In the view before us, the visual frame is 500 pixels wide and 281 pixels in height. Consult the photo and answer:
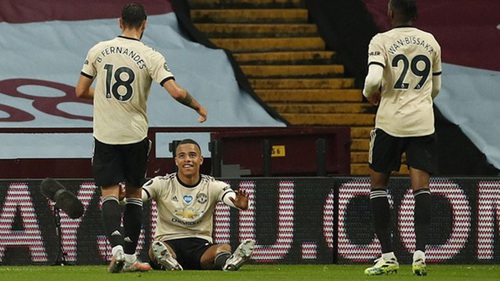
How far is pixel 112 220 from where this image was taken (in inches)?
456

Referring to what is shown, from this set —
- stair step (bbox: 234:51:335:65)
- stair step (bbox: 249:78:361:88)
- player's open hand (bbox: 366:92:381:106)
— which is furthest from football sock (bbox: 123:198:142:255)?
stair step (bbox: 234:51:335:65)

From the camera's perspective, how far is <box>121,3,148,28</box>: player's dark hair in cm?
1156

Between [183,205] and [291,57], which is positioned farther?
[291,57]

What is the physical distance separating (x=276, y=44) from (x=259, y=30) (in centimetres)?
35

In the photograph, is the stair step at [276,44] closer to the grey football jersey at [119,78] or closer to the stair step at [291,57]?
the stair step at [291,57]

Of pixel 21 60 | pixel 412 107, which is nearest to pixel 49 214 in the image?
pixel 412 107

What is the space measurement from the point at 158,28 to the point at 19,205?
235 inches

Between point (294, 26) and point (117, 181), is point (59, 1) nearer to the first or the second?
point (294, 26)

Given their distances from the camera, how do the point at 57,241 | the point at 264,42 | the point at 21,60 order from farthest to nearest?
the point at 264,42 → the point at 21,60 → the point at 57,241

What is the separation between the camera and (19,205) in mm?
14016

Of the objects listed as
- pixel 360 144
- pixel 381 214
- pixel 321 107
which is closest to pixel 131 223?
pixel 381 214

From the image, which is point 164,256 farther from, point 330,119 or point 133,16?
point 330,119

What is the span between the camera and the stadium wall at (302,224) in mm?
13984

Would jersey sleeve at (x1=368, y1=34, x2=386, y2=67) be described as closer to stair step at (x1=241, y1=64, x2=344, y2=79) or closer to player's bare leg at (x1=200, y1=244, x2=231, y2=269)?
player's bare leg at (x1=200, y1=244, x2=231, y2=269)
